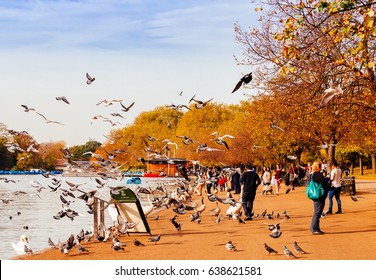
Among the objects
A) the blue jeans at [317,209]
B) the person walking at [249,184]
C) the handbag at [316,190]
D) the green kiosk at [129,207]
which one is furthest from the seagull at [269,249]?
the person walking at [249,184]

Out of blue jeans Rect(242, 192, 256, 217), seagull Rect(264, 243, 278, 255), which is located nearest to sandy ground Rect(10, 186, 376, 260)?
seagull Rect(264, 243, 278, 255)

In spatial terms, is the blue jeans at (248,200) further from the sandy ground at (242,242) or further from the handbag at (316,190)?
the handbag at (316,190)

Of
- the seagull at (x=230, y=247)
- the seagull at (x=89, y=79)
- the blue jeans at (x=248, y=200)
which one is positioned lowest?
the seagull at (x=230, y=247)

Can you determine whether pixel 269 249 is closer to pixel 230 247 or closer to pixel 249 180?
pixel 230 247

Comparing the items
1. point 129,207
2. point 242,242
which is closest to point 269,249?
point 242,242

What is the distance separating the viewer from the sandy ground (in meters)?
14.5

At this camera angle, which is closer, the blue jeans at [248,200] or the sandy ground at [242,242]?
the sandy ground at [242,242]

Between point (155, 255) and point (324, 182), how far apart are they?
18.0ft

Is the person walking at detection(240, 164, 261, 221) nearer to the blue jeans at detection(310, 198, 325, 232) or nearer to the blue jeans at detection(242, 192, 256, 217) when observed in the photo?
the blue jeans at detection(242, 192, 256, 217)

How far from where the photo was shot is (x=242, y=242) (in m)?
16.9

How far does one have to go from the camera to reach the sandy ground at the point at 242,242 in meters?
14.5

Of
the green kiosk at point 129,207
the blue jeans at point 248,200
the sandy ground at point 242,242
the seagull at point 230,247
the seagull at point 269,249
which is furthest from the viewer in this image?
the blue jeans at point 248,200

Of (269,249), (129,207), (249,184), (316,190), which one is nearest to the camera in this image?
(269,249)

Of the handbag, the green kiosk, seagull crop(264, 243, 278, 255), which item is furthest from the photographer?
the green kiosk
